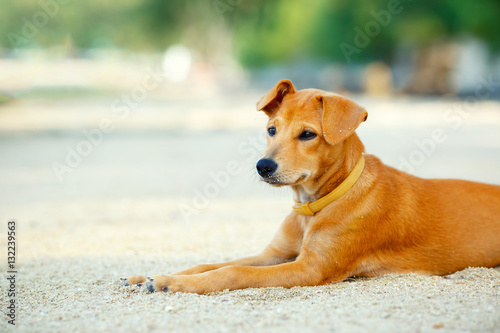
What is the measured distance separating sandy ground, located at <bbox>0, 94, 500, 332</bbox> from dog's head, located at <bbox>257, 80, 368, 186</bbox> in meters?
0.96

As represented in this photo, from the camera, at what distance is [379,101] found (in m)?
35.1

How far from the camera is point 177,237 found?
24.9ft

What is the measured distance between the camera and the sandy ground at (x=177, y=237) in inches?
158

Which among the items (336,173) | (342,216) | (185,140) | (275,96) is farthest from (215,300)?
(185,140)

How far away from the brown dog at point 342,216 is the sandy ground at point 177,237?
17 cm

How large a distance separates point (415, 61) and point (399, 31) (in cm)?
1041

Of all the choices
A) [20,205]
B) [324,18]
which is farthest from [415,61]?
[20,205]

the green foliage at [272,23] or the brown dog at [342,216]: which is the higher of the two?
the green foliage at [272,23]

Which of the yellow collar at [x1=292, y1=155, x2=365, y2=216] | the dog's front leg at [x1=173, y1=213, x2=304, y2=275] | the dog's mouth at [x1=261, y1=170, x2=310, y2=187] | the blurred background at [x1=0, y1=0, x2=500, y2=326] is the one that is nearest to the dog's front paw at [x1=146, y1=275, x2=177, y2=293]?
the blurred background at [x1=0, y1=0, x2=500, y2=326]

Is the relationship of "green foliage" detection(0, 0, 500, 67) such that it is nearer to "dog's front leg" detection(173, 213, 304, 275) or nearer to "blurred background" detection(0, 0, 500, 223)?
"blurred background" detection(0, 0, 500, 223)

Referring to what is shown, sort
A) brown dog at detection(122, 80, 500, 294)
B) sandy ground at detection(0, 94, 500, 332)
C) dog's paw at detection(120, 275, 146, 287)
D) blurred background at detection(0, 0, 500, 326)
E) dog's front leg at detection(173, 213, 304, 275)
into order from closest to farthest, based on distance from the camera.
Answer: sandy ground at detection(0, 94, 500, 332)
brown dog at detection(122, 80, 500, 294)
dog's paw at detection(120, 275, 146, 287)
dog's front leg at detection(173, 213, 304, 275)
blurred background at detection(0, 0, 500, 326)

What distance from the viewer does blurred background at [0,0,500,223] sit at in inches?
488

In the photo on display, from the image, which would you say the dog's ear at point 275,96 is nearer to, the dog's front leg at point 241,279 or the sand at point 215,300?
the dog's front leg at point 241,279

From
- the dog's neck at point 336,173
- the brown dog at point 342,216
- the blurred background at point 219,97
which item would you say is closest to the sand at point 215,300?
the brown dog at point 342,216
